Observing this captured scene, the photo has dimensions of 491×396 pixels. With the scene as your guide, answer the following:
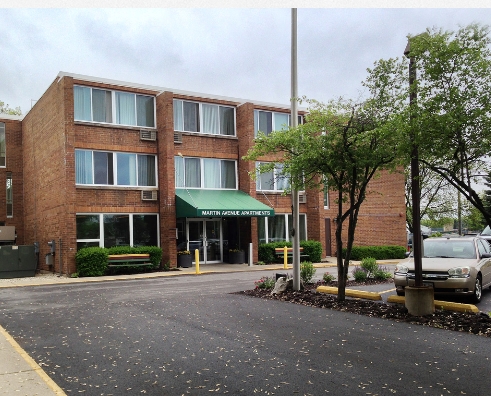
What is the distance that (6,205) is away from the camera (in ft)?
93.8

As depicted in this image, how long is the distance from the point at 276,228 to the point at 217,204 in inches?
212

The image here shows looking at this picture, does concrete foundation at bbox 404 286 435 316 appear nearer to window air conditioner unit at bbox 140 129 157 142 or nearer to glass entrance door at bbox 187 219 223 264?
glass entrance door at bbox 187 219 223 264

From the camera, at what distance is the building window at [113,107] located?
73.8 feet

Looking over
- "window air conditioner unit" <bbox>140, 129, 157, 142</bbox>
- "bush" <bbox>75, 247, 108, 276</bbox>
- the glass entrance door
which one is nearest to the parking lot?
"bush" <bbox>75, 247, 108, 276</bbox>

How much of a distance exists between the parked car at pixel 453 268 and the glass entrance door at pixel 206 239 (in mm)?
14206

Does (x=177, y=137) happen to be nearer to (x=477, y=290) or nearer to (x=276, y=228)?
(x=276, y=228)

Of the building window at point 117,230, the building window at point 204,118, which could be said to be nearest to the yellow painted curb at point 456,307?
the building window at point 117,230

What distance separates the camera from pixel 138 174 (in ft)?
78.8

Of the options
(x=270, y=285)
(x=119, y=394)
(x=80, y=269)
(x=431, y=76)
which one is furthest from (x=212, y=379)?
(x=80, y=269)

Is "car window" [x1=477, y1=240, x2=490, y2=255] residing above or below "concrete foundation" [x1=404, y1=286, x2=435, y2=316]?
above

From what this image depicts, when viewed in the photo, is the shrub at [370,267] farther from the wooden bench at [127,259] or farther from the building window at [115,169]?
the building window at [115,169]

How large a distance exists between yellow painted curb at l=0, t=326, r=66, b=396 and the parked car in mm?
8006

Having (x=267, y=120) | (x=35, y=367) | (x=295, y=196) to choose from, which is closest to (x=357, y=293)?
(x=295, y=196)

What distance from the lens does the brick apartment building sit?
2228 cm
